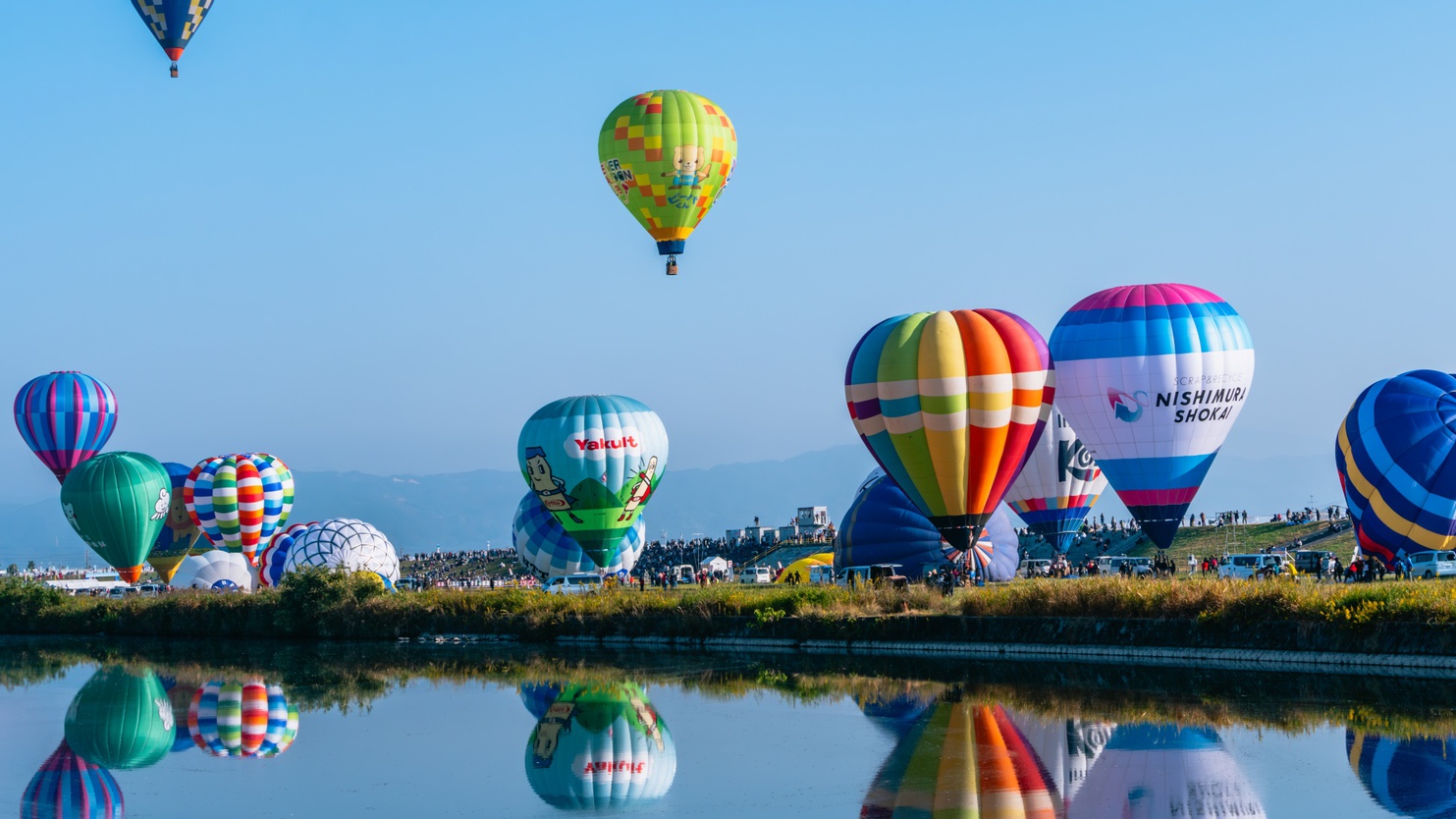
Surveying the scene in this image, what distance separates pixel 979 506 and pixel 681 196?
10.5 meters

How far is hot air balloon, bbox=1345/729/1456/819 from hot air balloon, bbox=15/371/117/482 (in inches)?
1871

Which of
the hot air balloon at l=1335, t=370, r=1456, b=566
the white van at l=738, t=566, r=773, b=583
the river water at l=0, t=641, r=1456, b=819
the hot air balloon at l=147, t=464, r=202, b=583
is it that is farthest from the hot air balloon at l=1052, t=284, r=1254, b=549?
the hot air balloon at l=147, t=464, r=202, b=583

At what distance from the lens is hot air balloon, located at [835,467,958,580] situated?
112ft

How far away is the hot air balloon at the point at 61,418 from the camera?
56.3m

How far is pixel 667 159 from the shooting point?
38.2 meters

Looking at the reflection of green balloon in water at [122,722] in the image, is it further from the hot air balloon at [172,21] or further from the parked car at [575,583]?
the hot air balloon at [172,21]

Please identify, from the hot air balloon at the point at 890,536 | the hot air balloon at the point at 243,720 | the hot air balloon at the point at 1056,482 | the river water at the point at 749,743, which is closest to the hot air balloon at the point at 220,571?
the hot air balloon at the point at 890,536

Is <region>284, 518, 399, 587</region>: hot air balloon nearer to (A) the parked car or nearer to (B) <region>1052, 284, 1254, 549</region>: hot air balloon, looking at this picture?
(A) the parked car

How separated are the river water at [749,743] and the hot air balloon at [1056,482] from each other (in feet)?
43.3

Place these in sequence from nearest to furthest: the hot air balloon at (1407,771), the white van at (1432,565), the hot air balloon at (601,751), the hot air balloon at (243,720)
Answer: the hot air balloon at (1407,771)
the hot air balloon at (601,751)
the hot air balloon at (243,720)
the white van at (1432,565)

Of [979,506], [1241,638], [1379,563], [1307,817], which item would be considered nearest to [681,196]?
[979,506]

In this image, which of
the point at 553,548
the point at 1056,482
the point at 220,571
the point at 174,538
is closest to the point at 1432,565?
the point at 1056,482

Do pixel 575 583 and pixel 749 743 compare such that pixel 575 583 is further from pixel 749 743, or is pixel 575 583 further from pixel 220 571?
pixel 749 743

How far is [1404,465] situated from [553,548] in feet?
75.5
